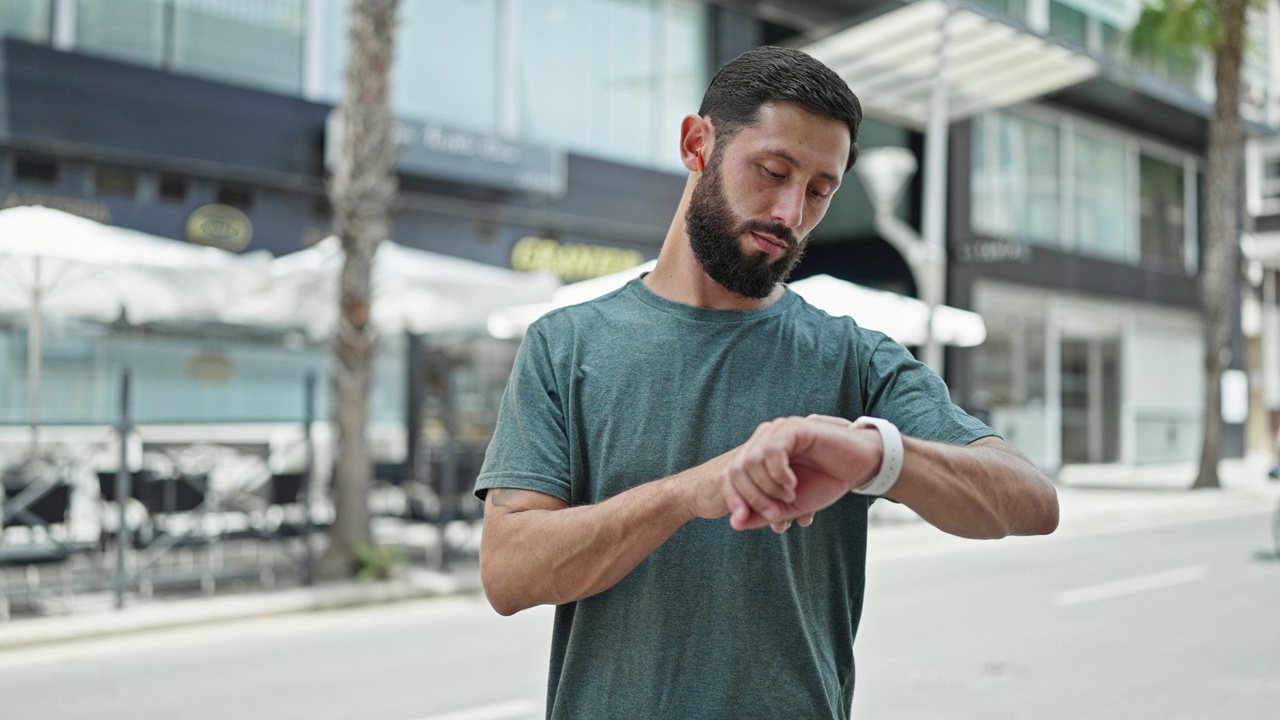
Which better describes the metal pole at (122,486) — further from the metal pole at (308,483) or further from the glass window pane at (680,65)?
the glass window pane at (680,65)

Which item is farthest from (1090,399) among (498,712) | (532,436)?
(532,436)

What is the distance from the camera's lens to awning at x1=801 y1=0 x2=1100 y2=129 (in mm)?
16031

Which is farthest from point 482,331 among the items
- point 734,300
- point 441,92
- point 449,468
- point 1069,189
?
point 1069,189

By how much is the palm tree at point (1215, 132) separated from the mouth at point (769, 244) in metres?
20.7

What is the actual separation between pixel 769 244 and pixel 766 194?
0.08m

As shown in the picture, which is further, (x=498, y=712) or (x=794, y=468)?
(x=498, y=712)

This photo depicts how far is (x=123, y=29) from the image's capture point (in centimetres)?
1316

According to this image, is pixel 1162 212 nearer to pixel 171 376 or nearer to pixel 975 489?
pixel 171 376

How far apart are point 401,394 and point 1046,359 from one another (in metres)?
14.8

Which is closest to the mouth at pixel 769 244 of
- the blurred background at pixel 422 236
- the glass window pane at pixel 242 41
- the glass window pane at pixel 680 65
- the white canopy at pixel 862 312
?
the blurred background at pixel 422 236

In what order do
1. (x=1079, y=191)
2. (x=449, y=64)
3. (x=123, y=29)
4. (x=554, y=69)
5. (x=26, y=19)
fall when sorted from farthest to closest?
(x=1079, y=191)
(x=554, y=69)
(x=449, y=64)
(x=123, y=29)
(x=26, y=19)

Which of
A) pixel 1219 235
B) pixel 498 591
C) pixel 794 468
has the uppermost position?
pixel 1219 235

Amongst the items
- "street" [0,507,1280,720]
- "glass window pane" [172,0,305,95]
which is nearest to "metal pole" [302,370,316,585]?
"street" [0,507,1280,720]

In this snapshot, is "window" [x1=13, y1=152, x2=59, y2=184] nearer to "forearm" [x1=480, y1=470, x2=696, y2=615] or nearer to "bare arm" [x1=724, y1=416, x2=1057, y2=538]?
A: "forearm" [x1=480, y1=470, x2=696, y2=615]
